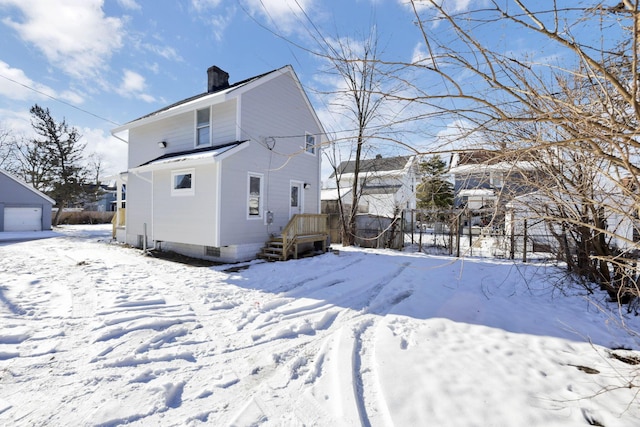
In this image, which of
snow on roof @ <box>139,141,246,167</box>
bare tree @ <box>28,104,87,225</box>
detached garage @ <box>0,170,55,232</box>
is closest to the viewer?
snow on roof @ <box>139,141,246,167</box>

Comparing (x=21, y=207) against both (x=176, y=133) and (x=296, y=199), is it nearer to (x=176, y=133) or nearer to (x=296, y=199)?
(x=176, y=133)

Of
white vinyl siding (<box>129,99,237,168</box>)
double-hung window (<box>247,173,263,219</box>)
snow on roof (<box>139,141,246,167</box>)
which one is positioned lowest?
double-hung window (<box>247,173,263,219</box>)

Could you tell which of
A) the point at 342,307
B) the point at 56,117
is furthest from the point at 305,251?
the point at 56,117

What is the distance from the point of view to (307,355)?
309 cm

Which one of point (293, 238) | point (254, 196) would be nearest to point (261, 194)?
point (254, 196)

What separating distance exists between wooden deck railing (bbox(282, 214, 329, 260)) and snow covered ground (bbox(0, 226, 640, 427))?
A: 2.95 meters

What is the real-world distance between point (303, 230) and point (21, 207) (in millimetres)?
20403

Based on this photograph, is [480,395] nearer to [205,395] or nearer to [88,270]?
[205,395]

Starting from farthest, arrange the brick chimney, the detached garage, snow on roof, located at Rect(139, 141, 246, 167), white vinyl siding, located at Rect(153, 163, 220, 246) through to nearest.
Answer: the detached garage → the brick chimney → white vinyl siding, located at Rect(153, 163, 220, 246) → snow on roof, located at Rect(139, 141, 246, 167)

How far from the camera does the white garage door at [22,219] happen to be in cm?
1716

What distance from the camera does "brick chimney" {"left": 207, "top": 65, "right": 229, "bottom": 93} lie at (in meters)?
11.0

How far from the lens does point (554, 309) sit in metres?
4.52

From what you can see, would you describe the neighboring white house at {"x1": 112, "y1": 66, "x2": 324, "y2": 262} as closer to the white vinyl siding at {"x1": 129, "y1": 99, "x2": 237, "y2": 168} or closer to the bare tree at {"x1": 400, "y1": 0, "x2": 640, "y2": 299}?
the white vinyl siding at {"x1": 129, "y1": 99, "x2": 237, "y2": 168}

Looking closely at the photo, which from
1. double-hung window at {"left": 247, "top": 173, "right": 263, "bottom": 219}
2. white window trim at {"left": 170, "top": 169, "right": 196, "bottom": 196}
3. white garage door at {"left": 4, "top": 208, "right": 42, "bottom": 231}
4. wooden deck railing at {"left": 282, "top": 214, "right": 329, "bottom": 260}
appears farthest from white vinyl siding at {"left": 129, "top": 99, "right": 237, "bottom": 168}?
white garage door at {"left": 4, "top": 208, "right": 42, "bottom": 231}
